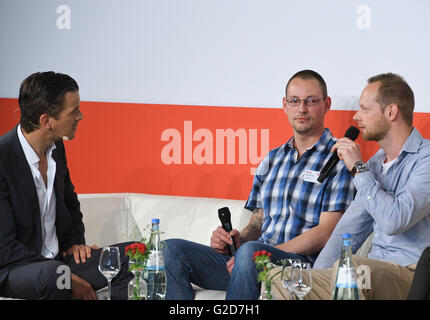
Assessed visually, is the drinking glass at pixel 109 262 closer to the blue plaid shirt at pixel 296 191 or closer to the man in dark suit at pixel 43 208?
the man in dark suit at pixel 43 208

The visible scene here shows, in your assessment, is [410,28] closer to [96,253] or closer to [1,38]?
[96,253]

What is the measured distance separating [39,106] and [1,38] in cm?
119

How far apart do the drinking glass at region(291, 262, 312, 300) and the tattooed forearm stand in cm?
108

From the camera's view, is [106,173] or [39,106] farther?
[106,173]

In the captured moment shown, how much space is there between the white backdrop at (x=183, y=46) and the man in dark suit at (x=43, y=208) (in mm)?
864

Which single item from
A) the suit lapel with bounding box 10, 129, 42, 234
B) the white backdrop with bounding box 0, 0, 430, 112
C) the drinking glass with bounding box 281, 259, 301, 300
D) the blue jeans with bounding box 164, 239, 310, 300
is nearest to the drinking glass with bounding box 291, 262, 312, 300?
the drinking glass with bounding box 281, 259, 301, 300

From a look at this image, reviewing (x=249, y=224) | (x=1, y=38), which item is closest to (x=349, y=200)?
(x=249, y=224)

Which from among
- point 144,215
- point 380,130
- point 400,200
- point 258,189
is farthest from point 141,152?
point 400,200

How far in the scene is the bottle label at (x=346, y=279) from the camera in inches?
66.2

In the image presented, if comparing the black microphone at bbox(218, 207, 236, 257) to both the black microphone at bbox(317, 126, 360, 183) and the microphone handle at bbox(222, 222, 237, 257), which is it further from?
the black microphone at bbox(317, 126, 360, 183)

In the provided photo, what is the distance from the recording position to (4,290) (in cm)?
240

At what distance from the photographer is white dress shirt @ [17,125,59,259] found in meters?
2.68

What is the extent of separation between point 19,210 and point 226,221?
3.10 feet

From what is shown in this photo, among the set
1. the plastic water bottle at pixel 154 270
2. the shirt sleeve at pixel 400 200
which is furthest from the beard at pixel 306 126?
the plastic water bottle at pixel 154 270
